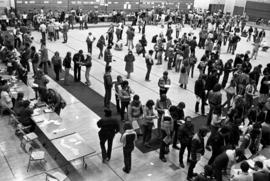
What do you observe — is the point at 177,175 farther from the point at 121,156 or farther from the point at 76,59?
the point at 76,59

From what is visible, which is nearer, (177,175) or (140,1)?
(177,175)

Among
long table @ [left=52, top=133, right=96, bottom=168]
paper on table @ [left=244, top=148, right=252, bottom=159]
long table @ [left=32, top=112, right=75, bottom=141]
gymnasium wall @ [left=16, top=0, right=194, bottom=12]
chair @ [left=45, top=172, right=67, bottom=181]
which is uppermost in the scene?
gymnasium wall @ [left=16, top=0, right=194, bottom=12]

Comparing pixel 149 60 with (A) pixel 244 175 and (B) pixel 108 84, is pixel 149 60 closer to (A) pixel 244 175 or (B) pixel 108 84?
(B) pixel 108 84

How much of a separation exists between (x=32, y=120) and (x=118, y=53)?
35.9 ft

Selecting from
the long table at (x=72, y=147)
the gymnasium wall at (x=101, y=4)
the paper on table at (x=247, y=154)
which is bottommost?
the paper on table at (x=247, y=154)

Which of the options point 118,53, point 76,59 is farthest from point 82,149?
point 118,53

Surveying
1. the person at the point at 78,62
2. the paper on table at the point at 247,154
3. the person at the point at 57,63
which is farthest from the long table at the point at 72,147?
the person at the point at 57,63

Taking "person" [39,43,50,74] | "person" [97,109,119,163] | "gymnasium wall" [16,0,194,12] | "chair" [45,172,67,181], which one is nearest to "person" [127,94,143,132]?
"person" [97,109,119,163]

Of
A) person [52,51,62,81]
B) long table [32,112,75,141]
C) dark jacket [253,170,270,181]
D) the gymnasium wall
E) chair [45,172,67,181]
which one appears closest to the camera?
dark jacket [253,170,270,181]

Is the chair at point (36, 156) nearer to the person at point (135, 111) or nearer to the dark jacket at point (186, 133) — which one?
the person at point (135, 111)

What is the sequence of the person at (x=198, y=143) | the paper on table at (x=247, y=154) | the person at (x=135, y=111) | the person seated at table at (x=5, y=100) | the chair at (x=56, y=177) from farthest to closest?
the person seated at table at (x=5, y=100), the paper on table at (x=247, y=154), the person at (x=135, y=111), the person at (x=198, y=143), the chair at (x=56, y=177)

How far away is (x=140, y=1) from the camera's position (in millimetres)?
35188

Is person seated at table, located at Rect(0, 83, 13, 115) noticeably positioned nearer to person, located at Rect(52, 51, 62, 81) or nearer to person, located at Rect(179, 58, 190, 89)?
person, located at Rect(52, 51, 62, 81)

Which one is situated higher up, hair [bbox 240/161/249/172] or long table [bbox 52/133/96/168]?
hair [bbox 240/161/249/172]
